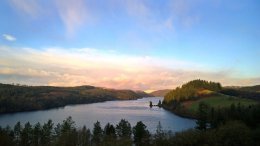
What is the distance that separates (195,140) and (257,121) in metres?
31.6

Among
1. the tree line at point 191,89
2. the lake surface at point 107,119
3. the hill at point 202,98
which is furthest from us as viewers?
the tree line at point 191,89

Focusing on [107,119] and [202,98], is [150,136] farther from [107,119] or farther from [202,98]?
[202,98]

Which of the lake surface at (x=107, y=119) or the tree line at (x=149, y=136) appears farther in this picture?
the lake surface at (x=107, y=119)

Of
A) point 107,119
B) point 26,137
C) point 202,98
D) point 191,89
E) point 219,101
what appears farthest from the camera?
point 191,89

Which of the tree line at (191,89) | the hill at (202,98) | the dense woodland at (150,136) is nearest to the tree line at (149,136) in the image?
the dense woodland at (150,136)

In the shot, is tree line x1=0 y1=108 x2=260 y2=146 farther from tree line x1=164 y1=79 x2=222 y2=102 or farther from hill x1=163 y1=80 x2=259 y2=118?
tree line x1=164 y1=79 x2=222 y2=102

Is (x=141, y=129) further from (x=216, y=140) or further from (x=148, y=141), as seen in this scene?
(x=216, y=140)

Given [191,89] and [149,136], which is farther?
[191,89]

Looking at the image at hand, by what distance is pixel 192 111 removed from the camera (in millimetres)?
121812

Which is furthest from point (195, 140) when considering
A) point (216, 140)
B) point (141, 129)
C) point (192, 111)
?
point (192, 111)

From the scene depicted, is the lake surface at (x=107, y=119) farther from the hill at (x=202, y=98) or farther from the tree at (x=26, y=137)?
the tree at (x=26, y=137)

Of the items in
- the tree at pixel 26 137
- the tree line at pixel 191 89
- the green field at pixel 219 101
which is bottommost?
the tree at pixel 26 137

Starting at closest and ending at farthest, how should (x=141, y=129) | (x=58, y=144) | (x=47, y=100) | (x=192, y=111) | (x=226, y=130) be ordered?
(x=226, y=130)
(x=58, y=144)
(x=141, y=129)
(x=192, y=111)
(x=47, y=100)

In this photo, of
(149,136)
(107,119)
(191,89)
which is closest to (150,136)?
(149,136)
